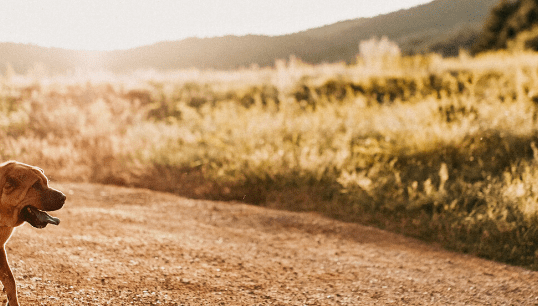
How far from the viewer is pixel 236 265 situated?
4449mm

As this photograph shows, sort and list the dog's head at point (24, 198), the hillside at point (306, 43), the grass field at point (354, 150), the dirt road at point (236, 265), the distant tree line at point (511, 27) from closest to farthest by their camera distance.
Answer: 1. the dog's head at point (24, 198)
2. the dirt road at point (236, 265)
3. the grass field at point (354, 150)
4. the distant tree line at point (511, 27)
5. the hillside at point (306, 43)

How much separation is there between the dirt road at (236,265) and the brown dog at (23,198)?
3.01ft

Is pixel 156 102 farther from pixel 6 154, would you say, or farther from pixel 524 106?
pixel 524 106

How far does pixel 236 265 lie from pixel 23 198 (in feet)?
7.86

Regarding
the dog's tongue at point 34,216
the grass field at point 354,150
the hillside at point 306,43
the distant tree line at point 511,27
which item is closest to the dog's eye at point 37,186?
the dog's tongue at point 34,216

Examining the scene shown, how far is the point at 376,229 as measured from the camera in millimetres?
6109

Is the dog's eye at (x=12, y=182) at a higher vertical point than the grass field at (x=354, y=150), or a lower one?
higher

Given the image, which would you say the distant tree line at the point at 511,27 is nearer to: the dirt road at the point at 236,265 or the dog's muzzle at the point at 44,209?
the dirt road at the point at 236,265

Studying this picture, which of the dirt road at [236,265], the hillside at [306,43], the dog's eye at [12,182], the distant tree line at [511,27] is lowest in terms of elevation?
the dirt road at [236,265]

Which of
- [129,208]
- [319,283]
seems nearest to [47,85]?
[129,208]

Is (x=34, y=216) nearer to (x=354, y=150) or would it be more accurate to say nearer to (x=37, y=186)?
(x=37, y=186)

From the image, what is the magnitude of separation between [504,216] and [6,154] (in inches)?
353

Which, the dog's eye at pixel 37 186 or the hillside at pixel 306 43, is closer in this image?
the dog's eye at pixel 37 186

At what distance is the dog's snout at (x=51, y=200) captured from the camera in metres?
2.48
